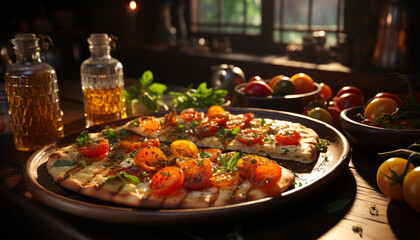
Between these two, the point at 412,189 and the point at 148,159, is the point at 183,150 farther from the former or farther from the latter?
the point at 412,189

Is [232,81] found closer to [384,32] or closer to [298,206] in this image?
[298,206]

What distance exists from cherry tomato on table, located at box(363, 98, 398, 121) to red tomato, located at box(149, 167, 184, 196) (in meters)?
0.94

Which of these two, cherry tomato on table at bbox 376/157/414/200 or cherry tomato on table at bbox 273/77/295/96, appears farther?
cherry tomato on table at bbox 273/77/295/96

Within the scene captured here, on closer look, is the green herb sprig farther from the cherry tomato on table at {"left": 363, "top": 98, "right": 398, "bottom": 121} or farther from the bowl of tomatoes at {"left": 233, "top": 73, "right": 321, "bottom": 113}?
the cherry tomato on table at {"left": 363, "top": 98, "right": 398, "bottom": 121}

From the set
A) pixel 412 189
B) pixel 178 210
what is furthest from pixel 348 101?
pixel 178 210

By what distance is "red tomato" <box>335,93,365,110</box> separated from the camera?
2291 millimetres

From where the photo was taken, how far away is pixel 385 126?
1612mm

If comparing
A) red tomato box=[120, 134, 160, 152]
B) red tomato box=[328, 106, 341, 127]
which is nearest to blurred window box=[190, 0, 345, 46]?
red tomato box=[328, 106, 341, 127]

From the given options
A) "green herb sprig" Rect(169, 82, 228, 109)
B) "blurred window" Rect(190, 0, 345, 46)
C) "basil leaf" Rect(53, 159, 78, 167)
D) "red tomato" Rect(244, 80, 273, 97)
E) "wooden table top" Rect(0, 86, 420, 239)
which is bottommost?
"wooden table top" Rect(0, 86, 420, 239)

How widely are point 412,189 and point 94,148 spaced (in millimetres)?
1246

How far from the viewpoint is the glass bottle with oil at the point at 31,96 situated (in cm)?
183

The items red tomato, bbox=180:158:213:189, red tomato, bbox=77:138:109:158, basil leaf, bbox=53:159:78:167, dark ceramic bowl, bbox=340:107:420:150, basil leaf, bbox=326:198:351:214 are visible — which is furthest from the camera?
red tomato, bbox=77:138:109:158

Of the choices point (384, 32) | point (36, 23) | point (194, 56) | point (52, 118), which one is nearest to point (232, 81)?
point (52, 118)

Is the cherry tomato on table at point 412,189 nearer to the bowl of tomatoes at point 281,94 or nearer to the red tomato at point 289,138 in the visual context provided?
the red tomato at point 289,138
